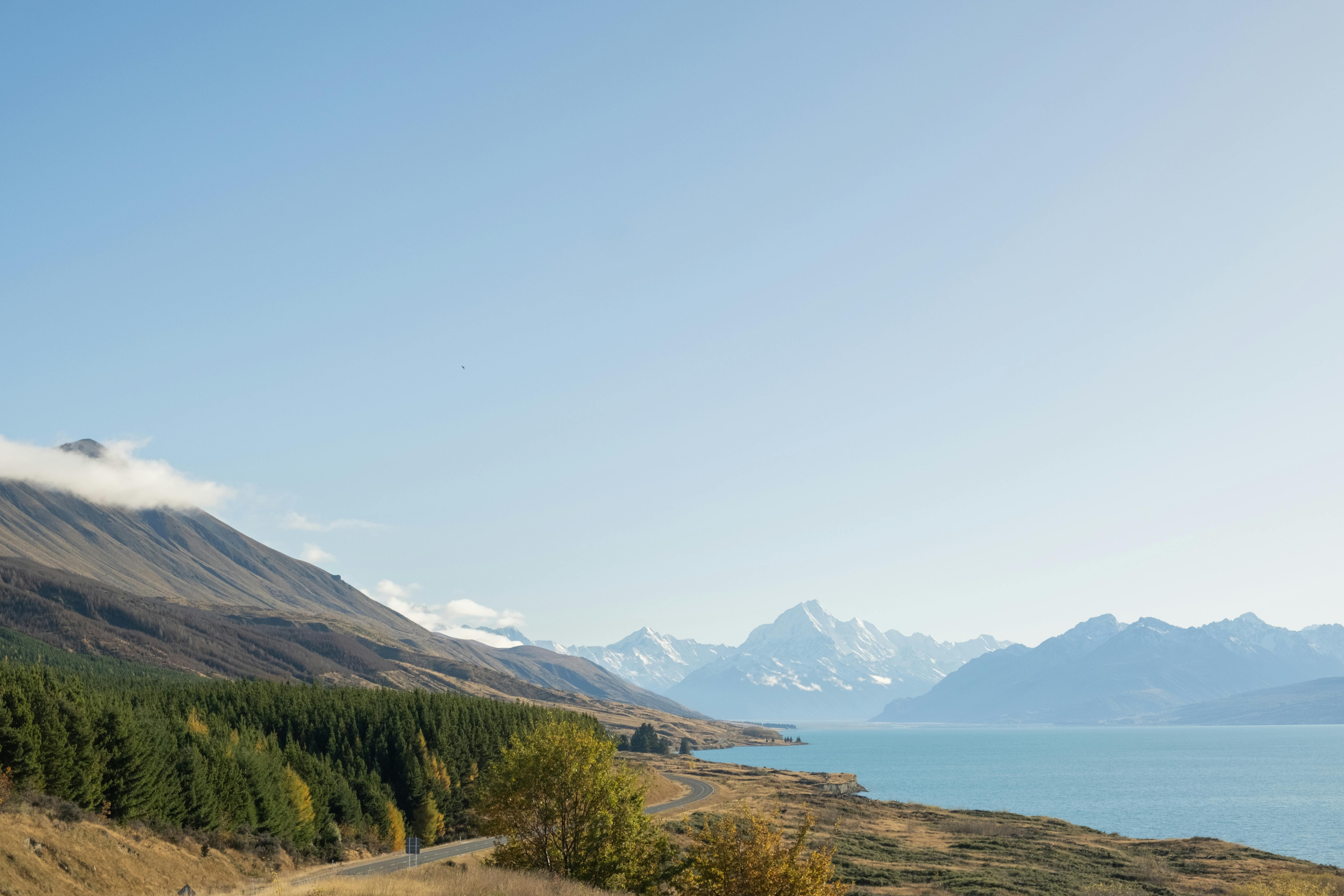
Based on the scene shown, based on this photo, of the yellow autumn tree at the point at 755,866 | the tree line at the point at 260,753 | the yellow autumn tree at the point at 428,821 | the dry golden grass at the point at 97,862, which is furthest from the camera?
the yellow autumn tree at the point at 428,821

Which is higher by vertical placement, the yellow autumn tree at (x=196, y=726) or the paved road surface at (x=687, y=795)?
the yellow autumn tree at (x=196, y=726)

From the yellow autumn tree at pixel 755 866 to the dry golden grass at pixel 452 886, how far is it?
470cm

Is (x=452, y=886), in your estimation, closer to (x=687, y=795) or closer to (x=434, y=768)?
(x=434, y=768)

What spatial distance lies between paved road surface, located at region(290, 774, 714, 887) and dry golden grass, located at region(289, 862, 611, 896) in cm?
287

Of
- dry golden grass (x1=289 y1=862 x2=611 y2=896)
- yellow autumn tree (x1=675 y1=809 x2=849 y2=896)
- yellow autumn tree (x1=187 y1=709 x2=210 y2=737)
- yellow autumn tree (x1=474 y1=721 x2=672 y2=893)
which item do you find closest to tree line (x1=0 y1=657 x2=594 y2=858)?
yellow autumn tree (x1=187 y1=709 x2=210 y2=737)

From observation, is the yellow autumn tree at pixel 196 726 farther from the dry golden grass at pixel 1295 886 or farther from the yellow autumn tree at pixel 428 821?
the dry golden grass at pixel 1295 886

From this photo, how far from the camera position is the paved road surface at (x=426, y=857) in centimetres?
6034

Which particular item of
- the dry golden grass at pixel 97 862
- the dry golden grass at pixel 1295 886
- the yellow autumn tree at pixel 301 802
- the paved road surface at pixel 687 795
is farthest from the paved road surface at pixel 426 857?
the dry golden grass at pixel 1295 886

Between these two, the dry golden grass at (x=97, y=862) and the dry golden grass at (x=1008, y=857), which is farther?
the dry golden grass at (x=1008, y=857)

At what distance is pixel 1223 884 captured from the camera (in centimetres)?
7181

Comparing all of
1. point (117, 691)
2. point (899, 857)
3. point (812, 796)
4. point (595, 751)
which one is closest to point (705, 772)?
point (812, 796)

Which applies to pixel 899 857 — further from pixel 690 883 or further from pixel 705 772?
pixel 705 772

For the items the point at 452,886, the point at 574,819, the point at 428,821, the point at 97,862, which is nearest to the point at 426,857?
the point at 428,821

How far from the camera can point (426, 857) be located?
74125 millimetres
